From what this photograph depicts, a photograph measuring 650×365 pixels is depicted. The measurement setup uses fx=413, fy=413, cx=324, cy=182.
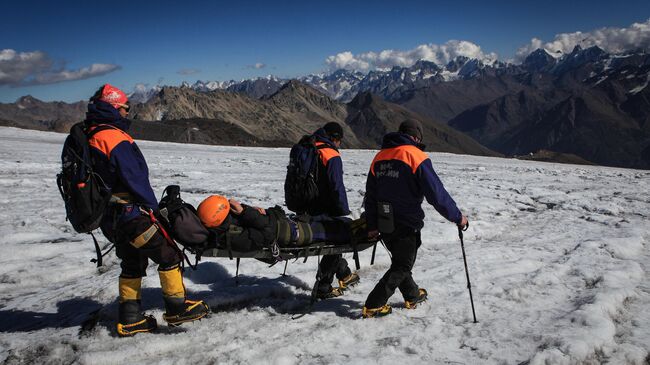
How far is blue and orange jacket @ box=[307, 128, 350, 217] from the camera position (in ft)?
20.8

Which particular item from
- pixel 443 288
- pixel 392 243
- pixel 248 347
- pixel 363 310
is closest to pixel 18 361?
pixel 248 347

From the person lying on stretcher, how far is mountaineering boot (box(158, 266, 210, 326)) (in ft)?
1.99

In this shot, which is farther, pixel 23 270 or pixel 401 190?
pixel 23 270

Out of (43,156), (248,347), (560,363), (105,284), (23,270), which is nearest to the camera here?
(560,363)

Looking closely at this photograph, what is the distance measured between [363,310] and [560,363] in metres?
2.44

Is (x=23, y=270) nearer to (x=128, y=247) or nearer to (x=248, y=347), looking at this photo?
(x=128, y=247)

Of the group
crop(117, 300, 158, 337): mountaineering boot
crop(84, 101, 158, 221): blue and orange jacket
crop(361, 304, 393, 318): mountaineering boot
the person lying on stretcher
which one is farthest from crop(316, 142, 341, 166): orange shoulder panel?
crop(117, 300, 158, 337): mountaineering boot

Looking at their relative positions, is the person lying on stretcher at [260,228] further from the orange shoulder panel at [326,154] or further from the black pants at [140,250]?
the orange shoulder panel at [326,154]

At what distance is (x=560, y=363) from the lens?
4.56 metres

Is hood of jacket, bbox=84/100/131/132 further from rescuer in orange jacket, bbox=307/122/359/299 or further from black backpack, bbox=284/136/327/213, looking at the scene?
rescuer in orange jacket, bbox=307/122/359/299

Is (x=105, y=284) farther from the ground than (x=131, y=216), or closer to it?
closer to it

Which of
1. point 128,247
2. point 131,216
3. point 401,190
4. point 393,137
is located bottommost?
point 128,247

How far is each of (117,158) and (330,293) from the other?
12.5ft

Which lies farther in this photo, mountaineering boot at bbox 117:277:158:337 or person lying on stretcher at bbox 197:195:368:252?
person lying on stretcher at bbox 197:195:368:252
